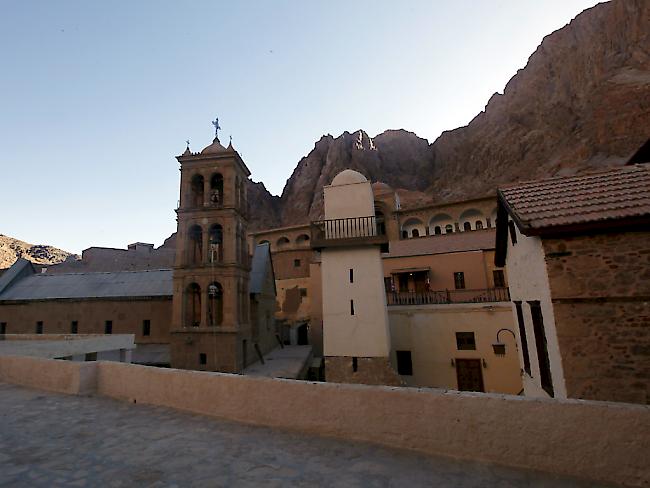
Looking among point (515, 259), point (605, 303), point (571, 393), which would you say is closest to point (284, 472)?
point (571, 393)

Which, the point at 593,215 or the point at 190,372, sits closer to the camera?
the point at 190,372

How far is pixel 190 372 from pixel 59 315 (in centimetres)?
2699

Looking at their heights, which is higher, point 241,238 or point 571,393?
point 241,238

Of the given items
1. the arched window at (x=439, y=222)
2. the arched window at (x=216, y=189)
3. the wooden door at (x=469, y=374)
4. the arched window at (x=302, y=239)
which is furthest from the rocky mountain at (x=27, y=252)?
the wooden door at (x=469, y=374)

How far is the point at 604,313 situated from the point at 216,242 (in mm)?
20563

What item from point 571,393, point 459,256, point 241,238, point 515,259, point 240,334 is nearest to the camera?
point 571,393

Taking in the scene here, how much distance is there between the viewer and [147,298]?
81.7 ft

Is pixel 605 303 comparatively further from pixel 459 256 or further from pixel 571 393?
pixel 459 256

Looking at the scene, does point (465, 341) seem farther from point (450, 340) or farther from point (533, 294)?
point (533, 294)

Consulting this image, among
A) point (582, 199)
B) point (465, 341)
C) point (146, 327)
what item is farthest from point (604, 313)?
point (146, 327)

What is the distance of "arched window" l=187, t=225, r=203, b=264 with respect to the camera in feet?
72.4

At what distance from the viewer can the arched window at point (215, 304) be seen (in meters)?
21.0

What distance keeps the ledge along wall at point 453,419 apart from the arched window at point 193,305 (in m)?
16.0

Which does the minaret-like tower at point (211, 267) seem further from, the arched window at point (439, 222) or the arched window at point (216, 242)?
the arched window at point (439, 222)
